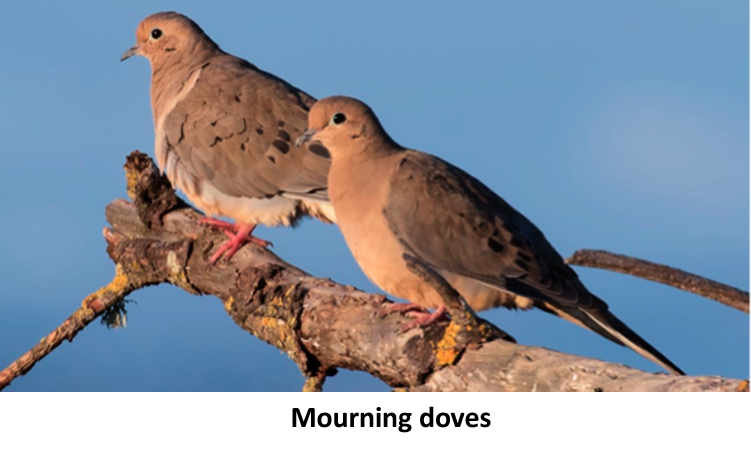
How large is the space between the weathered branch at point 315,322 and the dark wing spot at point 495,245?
0.34 meters

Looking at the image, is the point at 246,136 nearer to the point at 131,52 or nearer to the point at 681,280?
the point at 131,52

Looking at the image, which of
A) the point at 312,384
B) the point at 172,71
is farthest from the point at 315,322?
the point at 172,71

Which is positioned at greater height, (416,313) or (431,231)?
(431,231)

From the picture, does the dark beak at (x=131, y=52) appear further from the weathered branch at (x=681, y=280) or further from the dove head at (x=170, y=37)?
the weathered branch at (x=681, y=280)

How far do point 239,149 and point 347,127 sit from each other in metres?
1.13

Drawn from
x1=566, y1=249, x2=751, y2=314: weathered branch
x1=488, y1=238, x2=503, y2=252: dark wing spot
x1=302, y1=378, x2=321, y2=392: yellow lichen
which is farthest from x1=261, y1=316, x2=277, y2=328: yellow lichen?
x1=566, y1=249, x2=751, y2=314: weathered branch

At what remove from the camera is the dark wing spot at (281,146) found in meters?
4.56

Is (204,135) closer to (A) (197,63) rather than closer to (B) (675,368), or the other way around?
(A) (197,63)

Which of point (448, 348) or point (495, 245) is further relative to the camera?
point (495, 245)

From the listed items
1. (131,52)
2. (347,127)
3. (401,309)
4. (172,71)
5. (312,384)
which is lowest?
(312,384)

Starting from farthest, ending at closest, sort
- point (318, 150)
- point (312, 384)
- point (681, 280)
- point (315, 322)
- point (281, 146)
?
point (281, 146) < point (318, 150) < point (312, 384) < point (315, 322) < point (681, 280)

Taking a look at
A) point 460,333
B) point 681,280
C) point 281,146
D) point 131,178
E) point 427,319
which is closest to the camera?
point 681,280

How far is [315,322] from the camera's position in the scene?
12.8 feet

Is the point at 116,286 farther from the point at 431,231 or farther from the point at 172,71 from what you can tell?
the point at 431,231
